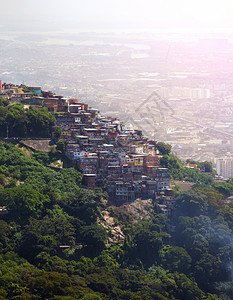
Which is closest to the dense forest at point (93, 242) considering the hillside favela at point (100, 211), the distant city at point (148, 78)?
the hillside favela at point (100, 211)

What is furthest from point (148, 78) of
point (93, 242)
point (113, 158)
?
point (93, 242)

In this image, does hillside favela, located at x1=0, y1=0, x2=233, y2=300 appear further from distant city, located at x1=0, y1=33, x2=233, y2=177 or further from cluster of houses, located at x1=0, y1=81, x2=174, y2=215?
distant city, located at x1=0, y1=33, x2=233, y2=177

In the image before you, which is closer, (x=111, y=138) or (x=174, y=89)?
(x=111, y=138)

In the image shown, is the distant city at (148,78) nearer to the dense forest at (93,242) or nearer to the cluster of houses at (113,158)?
the cluster of houses at (113,158)

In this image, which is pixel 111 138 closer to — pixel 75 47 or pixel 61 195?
pixel 61 195

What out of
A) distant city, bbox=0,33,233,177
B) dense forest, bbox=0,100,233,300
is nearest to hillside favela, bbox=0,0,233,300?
dense forest, bbox=0,100,233,300

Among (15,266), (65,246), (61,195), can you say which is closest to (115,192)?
(61,195)

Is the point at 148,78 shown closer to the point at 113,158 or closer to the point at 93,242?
the point at 113,158
